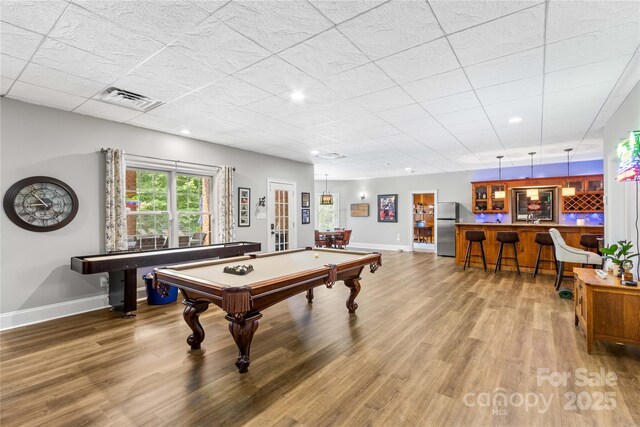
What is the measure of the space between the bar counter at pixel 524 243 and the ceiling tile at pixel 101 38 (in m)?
7.27

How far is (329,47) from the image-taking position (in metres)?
2.49

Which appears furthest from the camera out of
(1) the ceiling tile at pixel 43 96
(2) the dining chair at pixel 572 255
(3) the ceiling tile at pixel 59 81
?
(2) the dining chair at pixel 572 255

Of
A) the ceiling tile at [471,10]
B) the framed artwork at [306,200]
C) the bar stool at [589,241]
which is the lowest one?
the bar stool at [589,241]

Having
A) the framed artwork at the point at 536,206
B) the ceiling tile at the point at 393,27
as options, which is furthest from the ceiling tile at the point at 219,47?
the framed artwork at the point at 536,206

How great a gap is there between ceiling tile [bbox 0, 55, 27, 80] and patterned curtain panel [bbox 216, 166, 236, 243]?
3053 millimetres

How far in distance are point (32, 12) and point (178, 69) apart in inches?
40.0

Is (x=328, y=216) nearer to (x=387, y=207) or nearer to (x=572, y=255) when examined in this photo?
(x=387, y=207)

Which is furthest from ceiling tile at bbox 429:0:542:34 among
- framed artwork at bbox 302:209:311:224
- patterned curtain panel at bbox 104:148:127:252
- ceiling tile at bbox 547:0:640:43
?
framed artwork at bbox 302:209:311:224

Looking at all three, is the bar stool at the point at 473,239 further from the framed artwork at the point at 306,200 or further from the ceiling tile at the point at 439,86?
the ceiling tile at the point at 439,86

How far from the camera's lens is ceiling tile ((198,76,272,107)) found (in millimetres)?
3164

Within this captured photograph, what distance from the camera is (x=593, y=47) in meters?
2.48

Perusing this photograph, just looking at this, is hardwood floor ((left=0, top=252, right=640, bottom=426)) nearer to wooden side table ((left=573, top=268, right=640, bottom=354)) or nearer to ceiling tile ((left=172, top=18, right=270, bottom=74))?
wooden side table ((left=573, top=268, right=640, bottom=354))

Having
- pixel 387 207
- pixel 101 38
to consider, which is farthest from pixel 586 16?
pixel 387 207

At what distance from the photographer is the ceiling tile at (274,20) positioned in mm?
1996
